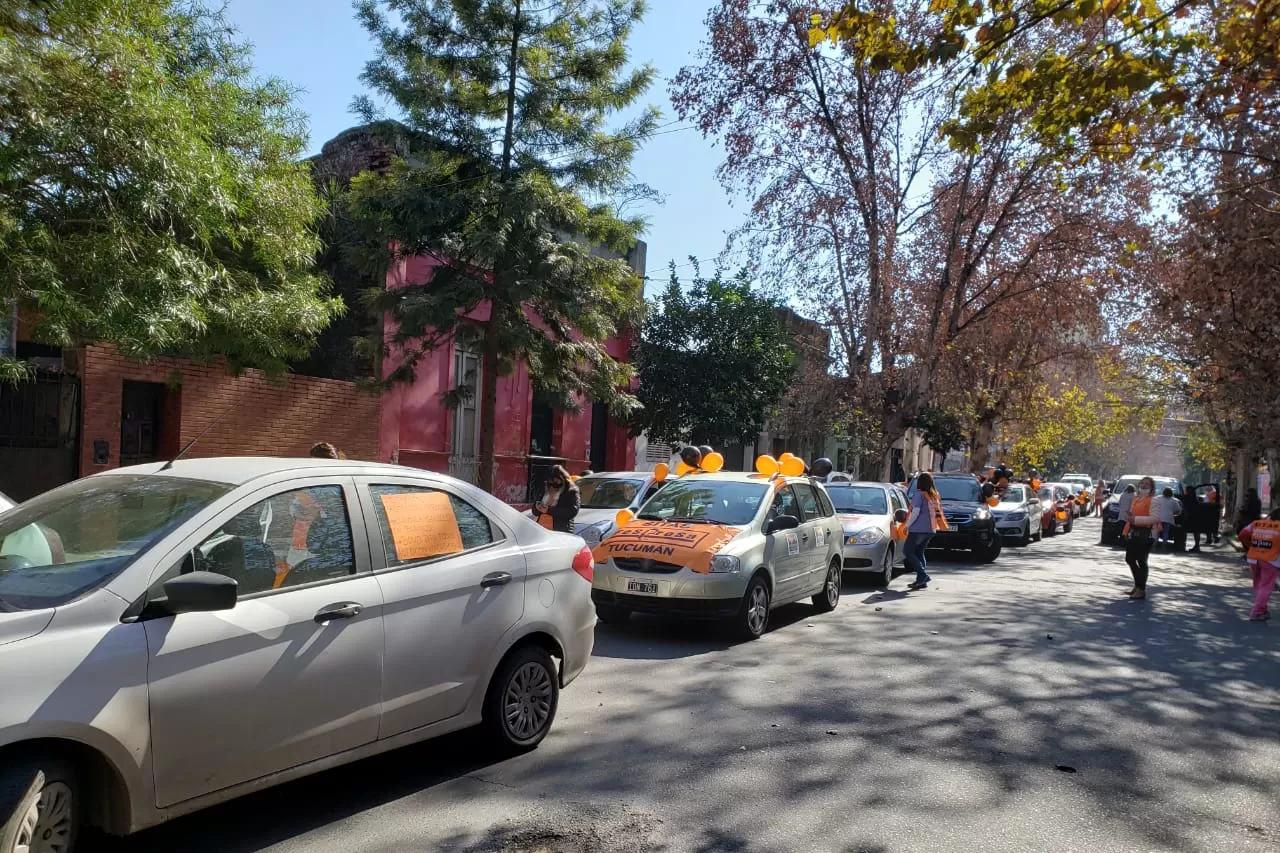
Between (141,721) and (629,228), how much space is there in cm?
1099

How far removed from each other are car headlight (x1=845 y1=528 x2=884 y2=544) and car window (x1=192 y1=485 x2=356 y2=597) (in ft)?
34.8

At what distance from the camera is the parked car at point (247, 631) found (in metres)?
3.37

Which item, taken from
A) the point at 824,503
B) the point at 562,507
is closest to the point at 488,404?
the point at 562,507

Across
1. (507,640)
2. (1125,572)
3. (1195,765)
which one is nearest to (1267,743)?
(1195,765)

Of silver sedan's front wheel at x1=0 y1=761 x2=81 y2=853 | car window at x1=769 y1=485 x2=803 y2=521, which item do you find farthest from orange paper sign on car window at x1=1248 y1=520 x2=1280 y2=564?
silver sedan's front wheel at x1=0 y1=761 x2=81 y2=853

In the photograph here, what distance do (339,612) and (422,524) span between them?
0.79 m

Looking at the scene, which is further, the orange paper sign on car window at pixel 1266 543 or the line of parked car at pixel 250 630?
the orange paper sign on car window at pixel 1266 543

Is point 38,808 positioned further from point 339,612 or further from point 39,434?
point 39,434

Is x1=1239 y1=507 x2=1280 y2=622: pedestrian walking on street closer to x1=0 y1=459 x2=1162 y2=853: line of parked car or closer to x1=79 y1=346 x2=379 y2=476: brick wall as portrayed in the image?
x1=0 y1=459 x2=1162 y2=853: line of parked car

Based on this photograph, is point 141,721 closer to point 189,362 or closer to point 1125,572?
point 189,362

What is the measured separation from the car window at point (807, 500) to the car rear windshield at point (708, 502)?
708 mm

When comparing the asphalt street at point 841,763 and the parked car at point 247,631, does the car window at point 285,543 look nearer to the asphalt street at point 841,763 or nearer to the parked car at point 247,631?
the parked car at point 247,631

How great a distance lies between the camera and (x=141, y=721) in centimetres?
351

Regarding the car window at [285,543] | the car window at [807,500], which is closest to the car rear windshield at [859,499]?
the car window at [807,500]
